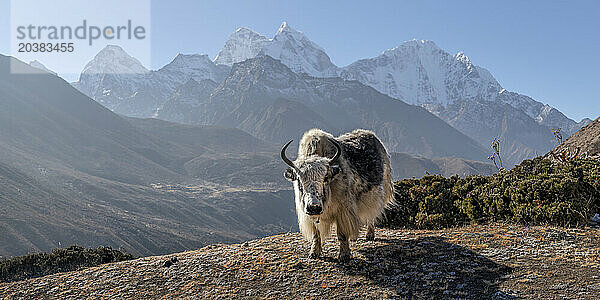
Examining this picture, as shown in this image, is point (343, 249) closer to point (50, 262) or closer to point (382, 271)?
point (382, 271)

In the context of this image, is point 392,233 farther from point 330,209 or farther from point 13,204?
point 13,204

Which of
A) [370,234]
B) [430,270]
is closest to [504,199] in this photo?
[370,234]

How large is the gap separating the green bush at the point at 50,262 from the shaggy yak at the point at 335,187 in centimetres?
533

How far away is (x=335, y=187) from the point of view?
770 cm

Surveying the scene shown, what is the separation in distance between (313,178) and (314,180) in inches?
1.5

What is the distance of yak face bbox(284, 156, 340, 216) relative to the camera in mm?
6805

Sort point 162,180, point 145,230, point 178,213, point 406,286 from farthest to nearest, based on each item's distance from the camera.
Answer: point 162,180
point 178,213
point 145,230
point 406,286

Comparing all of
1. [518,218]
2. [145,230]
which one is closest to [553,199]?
[518,218]

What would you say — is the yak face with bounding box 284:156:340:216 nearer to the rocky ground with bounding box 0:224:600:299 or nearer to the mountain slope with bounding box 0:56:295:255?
the rocky ground with bounding box 0:224:600:299

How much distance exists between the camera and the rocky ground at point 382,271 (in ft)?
20.4

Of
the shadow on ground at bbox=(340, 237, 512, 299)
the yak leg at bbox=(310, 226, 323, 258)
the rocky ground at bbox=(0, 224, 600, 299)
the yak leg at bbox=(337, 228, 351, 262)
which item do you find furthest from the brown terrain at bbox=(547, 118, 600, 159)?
the yak leg at bbox=(310, 226, 323, 258)

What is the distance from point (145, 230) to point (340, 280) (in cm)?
9275

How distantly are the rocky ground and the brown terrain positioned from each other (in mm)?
16752

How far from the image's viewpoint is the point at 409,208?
11.4 m
